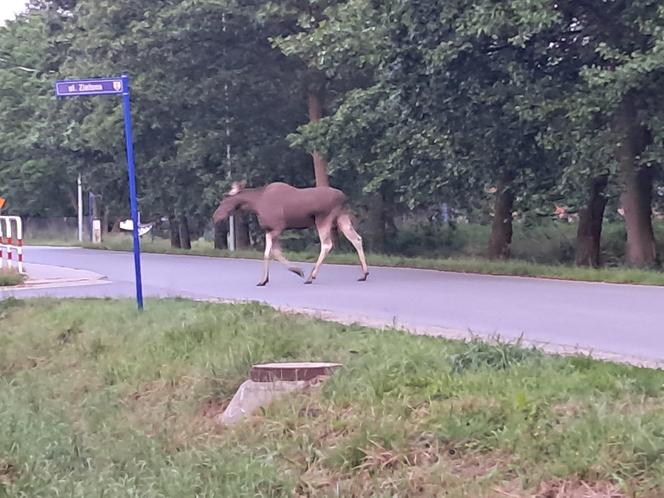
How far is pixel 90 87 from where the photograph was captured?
1286 centimetres

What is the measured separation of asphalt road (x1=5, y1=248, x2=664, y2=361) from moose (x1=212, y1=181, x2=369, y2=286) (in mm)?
702

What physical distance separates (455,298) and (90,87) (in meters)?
5.52

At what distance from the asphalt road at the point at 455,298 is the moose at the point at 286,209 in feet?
2.30

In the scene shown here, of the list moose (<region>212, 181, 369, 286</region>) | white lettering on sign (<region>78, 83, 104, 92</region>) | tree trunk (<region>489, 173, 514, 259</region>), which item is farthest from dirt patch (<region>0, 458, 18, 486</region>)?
tree trunk (<region>489, 173, 514, 259</region>)

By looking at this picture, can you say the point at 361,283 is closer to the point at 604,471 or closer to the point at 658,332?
the point at 658,332

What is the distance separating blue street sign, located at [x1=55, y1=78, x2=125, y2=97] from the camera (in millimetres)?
12798

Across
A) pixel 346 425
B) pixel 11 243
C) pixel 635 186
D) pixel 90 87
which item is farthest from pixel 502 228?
pixel 346 425

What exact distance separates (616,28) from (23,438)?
15898 mm

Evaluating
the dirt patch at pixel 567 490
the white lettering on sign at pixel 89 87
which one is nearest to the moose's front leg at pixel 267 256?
the white lettering on sign at pixel 89 87

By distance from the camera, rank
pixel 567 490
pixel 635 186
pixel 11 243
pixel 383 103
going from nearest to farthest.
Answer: pixel 567 490
pixel 635 186
pixel 11 243
pixel 383 103

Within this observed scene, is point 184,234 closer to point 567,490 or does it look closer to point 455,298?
point 455,298

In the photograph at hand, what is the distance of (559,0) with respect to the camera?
20.5m

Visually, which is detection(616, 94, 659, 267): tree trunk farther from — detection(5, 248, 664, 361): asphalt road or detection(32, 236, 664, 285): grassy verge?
detection(5, 248, 664, 361): asphalt road

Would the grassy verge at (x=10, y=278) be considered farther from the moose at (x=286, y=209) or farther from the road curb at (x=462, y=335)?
the road curb at (x=462, y=335)
